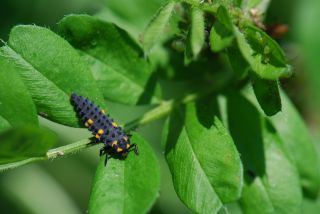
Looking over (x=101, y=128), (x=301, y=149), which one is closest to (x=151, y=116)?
(x=101, y=128)

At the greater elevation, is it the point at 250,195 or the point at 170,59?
the point at 170,59

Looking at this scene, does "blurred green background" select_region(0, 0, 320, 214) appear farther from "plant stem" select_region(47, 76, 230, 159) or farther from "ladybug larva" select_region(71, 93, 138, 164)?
"ladybug larva" select_region(71, 93, 138, 164)

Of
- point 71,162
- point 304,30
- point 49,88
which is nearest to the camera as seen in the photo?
point 49,88

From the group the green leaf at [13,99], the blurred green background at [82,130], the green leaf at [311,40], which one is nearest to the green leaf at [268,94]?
the green leaf at [13,99]

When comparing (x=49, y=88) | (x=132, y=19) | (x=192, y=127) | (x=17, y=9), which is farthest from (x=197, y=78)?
(x=17, y=9)

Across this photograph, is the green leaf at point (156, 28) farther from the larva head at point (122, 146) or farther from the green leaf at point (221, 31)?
the larva head at point (122, 146)

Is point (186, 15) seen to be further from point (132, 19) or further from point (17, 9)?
point (17, 9)
